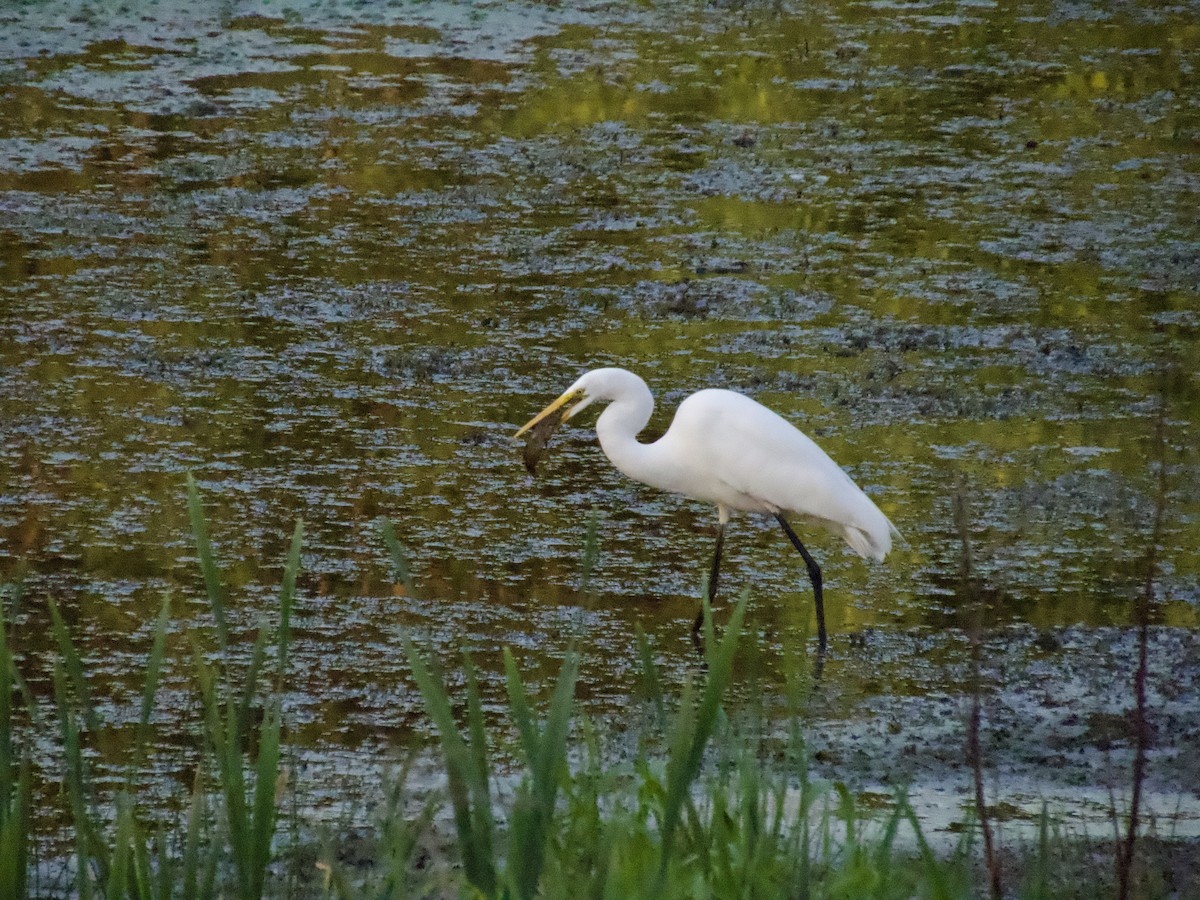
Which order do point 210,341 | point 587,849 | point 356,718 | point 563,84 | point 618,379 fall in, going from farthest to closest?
point 563,84, point 210,341, point 618,379, point 356,718, point 587,849

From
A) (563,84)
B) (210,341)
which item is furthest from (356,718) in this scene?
(563,84)

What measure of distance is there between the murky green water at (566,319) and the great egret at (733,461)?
24cm

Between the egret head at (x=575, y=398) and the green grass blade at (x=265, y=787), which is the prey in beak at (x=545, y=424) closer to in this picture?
the egret head at (x=575, y=398)

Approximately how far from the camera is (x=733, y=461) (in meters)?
5.37

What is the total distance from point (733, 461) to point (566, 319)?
108 inches

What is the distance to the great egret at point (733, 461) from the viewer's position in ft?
17.3

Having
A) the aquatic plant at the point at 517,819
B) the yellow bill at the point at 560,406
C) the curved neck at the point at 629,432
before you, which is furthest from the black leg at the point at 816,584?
the aquatic plant at the point at 517,819

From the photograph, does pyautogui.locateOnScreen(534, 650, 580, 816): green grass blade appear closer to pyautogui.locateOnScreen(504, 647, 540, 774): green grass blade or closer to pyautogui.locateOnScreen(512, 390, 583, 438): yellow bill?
pyautogui.locateOnScreen(504, 647, 540, 774): green grass blade

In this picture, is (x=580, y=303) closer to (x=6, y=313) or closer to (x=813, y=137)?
(x=6, y=313)

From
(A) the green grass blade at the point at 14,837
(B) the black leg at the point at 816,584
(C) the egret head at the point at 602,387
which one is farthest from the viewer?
(C) the egret head at the point at 602,387

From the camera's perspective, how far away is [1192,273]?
8.86m

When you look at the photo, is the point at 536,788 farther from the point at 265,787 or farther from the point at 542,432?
the point at 542,432

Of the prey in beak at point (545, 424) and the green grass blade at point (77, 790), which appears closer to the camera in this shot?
the green grass blade at point (77, 790)

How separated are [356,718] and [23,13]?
10857 mm
